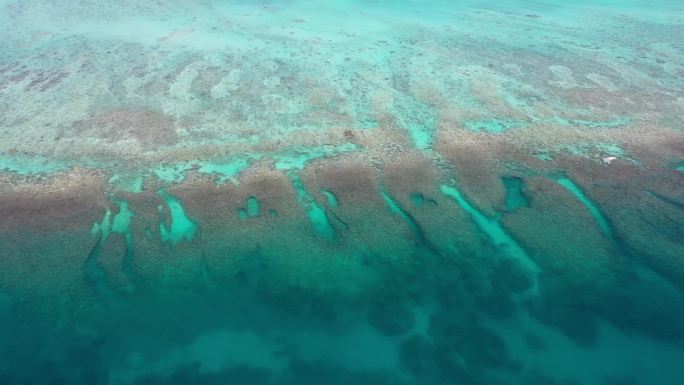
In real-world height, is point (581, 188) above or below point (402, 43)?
below

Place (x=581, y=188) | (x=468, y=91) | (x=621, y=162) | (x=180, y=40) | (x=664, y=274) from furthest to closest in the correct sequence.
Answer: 1. (x=180, y=40)
2. (x=468, y=91)
3. (x=621, y=162)
4. (x=581, y=188)
5. (x=664, y=274)

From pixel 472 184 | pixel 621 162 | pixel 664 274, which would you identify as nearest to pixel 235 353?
pixel 472 184

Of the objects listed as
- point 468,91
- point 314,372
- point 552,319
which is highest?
point 468,91

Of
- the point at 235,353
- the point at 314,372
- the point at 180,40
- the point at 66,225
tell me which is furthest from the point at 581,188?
the point at 180,40

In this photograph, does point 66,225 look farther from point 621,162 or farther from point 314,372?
point 621,162

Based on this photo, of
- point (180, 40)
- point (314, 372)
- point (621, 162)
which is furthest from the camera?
point (180, 40)

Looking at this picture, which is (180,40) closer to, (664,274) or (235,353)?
(235,353)

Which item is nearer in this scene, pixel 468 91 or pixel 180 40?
pixel 468 91
